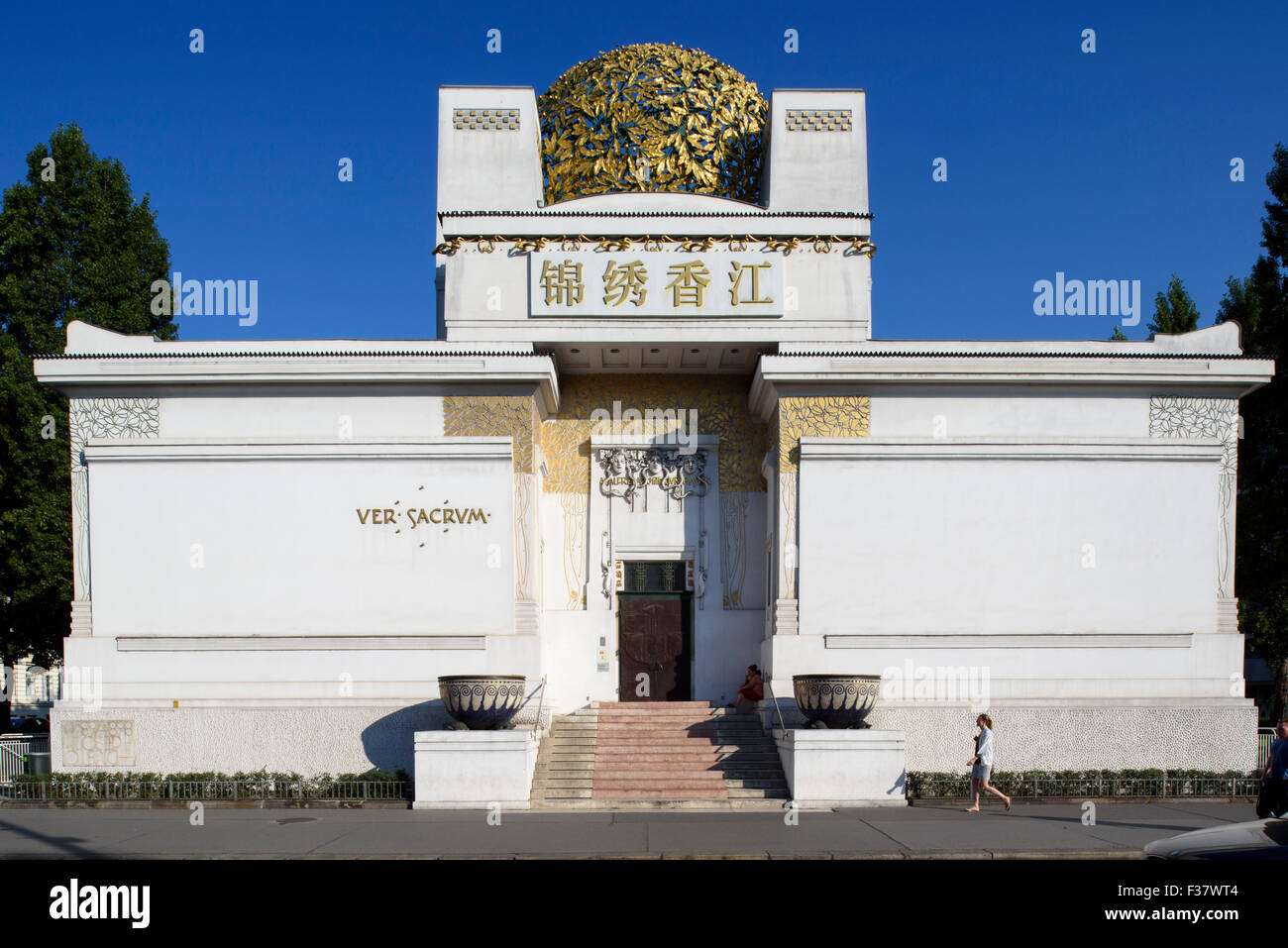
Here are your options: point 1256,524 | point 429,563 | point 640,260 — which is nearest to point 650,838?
point 429,563

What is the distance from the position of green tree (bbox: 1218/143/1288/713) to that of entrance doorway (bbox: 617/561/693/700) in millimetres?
13223

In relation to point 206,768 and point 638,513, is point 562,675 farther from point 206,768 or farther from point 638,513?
point 206,768

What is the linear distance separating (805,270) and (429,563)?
8.07 metres

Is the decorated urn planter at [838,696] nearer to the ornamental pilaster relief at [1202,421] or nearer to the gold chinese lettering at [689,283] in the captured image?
the gold chinese lettering at [689,283]

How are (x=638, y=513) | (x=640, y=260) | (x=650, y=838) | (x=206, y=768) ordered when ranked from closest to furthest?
(x=650, y=838)
(x=206, y=768)
(x=640, y=260)
(x=638, y=513)

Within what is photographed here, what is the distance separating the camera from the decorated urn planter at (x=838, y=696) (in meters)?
15.5

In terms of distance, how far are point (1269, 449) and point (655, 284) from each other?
48.0 feet

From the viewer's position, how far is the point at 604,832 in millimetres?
12734

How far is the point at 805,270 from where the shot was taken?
61.7 ft

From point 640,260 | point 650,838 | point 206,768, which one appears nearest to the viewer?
point 650,838

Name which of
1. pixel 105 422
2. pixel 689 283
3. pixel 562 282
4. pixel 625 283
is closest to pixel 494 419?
pixel 562 282

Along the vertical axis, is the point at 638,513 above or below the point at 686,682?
above

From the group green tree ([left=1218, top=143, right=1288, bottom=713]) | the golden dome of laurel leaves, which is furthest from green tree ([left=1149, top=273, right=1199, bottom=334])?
the golden dome of laurel leaves

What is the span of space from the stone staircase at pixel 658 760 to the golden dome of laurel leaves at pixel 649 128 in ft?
30.8
